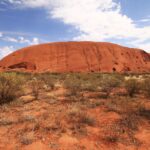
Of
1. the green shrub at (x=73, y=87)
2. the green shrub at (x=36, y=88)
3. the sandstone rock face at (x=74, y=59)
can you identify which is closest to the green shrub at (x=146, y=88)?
the green shrub at (x=73, y=87)

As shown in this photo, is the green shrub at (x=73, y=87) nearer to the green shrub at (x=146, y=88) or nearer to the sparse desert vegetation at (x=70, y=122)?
the sparse desert vegetation at (x=70, y=122)

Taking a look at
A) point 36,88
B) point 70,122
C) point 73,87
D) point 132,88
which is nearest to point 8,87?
point 36,88

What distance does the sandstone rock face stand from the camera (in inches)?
1996

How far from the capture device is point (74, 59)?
5275cm

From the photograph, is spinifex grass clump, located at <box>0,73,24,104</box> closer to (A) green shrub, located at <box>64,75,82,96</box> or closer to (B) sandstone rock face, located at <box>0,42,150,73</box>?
(A) green shrub, located at <box>64,75,82,96</box>

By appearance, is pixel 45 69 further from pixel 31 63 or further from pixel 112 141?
pixel 112 141

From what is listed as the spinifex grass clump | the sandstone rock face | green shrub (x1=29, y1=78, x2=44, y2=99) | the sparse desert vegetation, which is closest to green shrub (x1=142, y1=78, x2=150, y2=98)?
the sparse desert vegetation

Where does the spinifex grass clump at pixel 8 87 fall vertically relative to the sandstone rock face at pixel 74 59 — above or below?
below

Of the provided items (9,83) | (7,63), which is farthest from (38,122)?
(7,63)

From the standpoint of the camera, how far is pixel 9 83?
9.37 m

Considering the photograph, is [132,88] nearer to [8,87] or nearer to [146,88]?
[146,88]

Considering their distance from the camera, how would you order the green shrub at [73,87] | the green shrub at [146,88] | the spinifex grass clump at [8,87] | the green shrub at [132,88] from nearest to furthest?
the spinifex grass clump at [8,87]
the green shrub at [146,88]
the green shrub at [132,88]
the green shrub at [73,87]

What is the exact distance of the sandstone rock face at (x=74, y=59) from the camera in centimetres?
5069

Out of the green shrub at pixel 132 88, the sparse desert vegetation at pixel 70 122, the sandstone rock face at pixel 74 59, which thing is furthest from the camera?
the sandstone rock face at pixel 74 59
